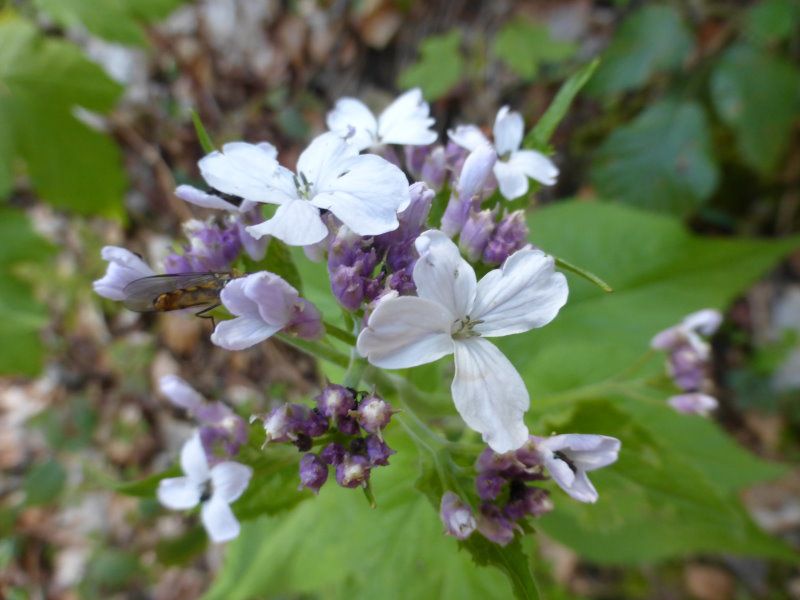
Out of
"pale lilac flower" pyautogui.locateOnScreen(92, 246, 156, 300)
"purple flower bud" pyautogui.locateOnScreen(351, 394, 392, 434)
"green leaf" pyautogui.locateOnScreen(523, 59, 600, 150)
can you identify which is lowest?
"purple flower bud" pyautogui.locateOnScreen(351, 394, 392, 434)

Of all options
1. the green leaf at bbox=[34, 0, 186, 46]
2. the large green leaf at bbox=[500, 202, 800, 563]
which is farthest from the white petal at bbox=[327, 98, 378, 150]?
the green leaf at bbox=[34, 0, 186, 46]

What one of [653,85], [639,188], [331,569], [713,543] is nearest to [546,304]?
[331,569]

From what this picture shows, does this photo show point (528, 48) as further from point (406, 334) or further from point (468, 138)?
point (406, 334)

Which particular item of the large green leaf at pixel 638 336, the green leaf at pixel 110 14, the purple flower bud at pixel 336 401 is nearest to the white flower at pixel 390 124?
the purple flower bud at pixel 336 401

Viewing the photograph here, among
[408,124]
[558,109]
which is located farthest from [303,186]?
[558,109]

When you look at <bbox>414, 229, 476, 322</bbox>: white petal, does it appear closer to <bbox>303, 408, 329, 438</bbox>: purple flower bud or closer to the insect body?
<bbox>303, 408, 329, 438</bbox>: purple flower bud

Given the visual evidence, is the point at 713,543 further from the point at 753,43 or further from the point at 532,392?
the point at 753,43

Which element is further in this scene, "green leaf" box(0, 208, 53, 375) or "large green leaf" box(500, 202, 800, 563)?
"green leaf" box(0, 208, 53, 375)
